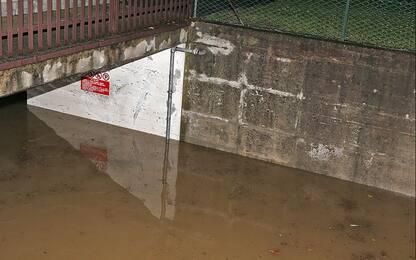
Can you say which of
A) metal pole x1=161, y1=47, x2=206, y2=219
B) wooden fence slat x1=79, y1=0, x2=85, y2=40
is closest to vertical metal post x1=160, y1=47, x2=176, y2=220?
metal pole x1=161, y1=47, x2=206, y2=219

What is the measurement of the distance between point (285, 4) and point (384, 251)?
6538 millimetres

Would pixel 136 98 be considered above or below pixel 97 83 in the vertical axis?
below

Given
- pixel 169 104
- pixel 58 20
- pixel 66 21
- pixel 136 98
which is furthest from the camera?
pixel 136 98

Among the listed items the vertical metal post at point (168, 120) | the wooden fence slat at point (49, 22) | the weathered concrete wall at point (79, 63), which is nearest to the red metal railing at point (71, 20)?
the wooden fence slat at point (49, 22)

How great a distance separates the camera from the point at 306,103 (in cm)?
830

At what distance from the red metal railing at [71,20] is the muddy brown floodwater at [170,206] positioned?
7.38 ft

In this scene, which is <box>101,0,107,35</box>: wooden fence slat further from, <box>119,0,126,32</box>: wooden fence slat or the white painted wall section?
the white painted wall section

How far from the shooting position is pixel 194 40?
28.9 ft

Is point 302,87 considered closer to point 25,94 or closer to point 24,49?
point 24,49

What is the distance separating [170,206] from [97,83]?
10.9 feet

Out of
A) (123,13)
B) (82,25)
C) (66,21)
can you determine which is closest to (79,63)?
(82,25)

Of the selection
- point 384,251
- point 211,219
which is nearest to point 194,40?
point 211,219

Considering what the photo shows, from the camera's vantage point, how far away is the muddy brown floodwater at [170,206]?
6379 mm

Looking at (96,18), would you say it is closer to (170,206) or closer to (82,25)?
(82,25)
